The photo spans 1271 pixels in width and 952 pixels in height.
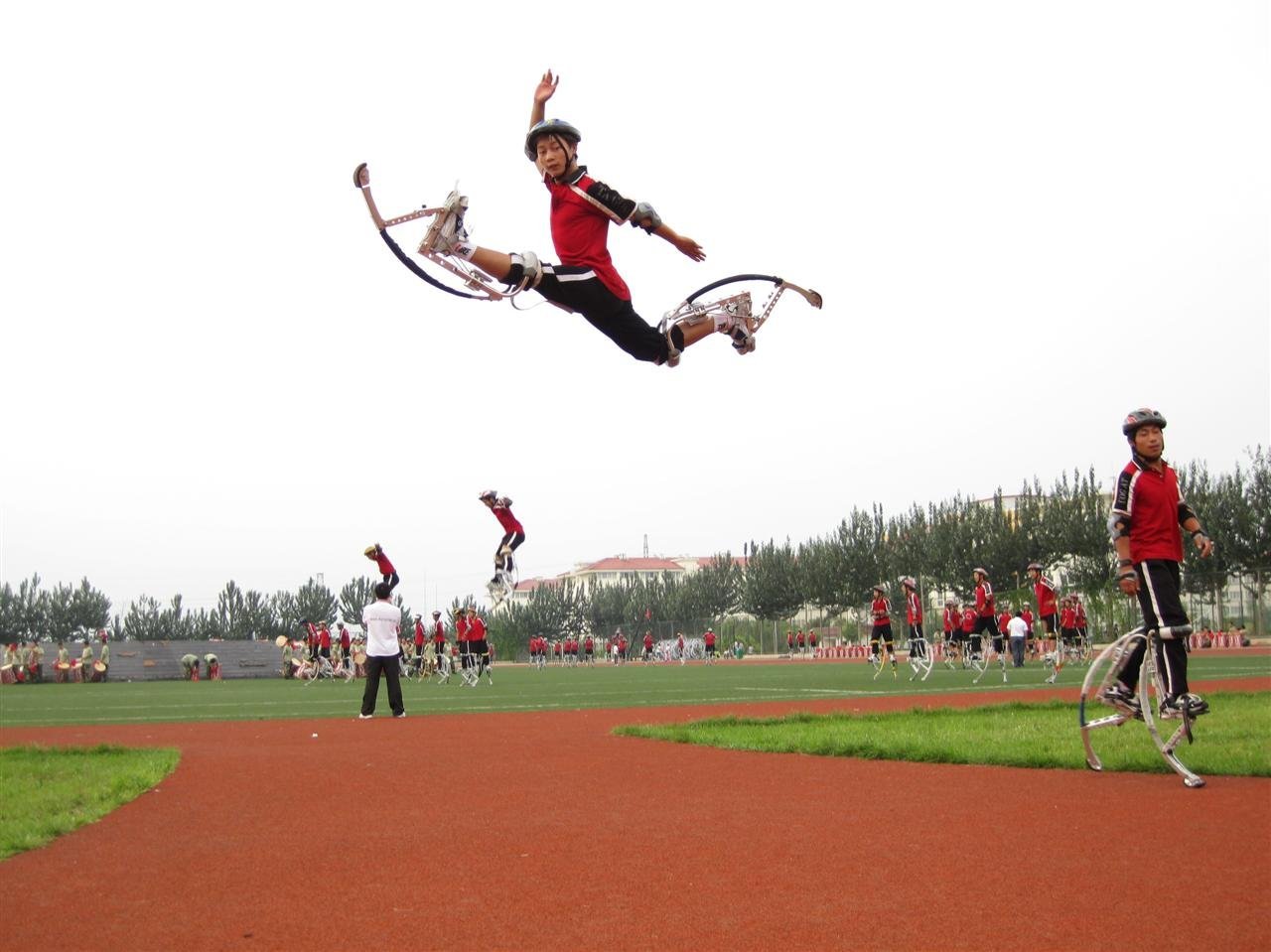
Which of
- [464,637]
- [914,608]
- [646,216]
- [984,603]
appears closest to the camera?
[646,216]

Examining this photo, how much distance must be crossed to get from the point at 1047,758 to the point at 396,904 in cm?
637

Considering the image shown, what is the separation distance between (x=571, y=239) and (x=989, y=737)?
7934 mm

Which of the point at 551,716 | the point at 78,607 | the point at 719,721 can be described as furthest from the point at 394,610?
the point at 78,607

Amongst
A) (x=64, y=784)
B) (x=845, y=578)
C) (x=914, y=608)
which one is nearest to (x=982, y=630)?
(x=914, y=608)

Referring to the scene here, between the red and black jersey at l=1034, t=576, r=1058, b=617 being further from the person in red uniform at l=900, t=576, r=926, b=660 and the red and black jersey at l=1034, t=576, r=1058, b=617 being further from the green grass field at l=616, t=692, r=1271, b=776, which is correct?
the green grass field at l=616, t=692, r=1271, b=776

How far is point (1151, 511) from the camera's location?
30.4 ft

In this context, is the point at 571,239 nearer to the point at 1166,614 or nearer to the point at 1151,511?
the point at 1151,511

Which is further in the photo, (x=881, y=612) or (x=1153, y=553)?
(x=881, y=612)

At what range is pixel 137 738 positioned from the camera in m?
16.3

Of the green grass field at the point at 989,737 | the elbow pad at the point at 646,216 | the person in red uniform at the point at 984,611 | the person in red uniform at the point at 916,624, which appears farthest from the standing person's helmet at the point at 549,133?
the person in red uniform at the point at 984,611

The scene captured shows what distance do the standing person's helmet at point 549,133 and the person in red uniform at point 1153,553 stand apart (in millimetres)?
5131

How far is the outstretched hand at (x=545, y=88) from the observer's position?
6.56 meters

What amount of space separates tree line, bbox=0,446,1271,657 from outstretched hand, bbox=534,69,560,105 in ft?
132

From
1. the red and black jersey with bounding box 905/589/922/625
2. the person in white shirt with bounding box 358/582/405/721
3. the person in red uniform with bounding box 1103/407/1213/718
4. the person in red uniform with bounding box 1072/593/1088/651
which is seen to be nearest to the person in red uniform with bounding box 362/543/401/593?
the person in white shirt with bounding box 358/582/405/721
